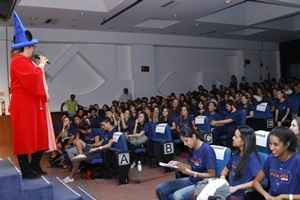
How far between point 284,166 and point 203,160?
996mm

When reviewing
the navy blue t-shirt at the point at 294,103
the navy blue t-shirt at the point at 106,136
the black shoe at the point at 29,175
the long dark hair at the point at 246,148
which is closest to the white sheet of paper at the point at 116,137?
the navy blue t-shirt at the point at 106,136

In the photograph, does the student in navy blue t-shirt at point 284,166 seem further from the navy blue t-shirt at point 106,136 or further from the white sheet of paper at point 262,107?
the white sheet of paper at point 262,107

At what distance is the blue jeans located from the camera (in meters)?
3.36

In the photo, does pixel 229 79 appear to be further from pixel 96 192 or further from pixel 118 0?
pixel 96 192

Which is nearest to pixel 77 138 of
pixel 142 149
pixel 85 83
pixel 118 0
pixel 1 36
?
pixel 142 149

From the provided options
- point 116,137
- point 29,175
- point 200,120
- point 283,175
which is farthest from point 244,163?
point 200,120

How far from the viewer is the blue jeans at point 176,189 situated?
3.36 metres

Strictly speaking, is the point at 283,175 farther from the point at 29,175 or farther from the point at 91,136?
the point at 91,136

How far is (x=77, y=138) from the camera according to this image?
21.0ft

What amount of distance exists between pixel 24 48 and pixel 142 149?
3874 millimetres

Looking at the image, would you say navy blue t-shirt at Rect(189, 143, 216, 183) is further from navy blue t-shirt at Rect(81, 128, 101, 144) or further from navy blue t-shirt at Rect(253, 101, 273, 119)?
navy blue t-shirt at Rect(253, 101, 273, 119)

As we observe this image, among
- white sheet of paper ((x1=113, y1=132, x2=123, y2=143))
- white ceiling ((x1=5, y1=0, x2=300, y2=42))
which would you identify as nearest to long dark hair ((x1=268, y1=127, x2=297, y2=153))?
white sheet of paper ((x1=113, y1=132, x2=123, y2=143))

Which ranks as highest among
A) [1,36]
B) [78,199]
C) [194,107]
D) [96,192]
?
[1,36]

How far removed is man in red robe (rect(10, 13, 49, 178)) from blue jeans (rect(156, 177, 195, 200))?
3.85 feet
